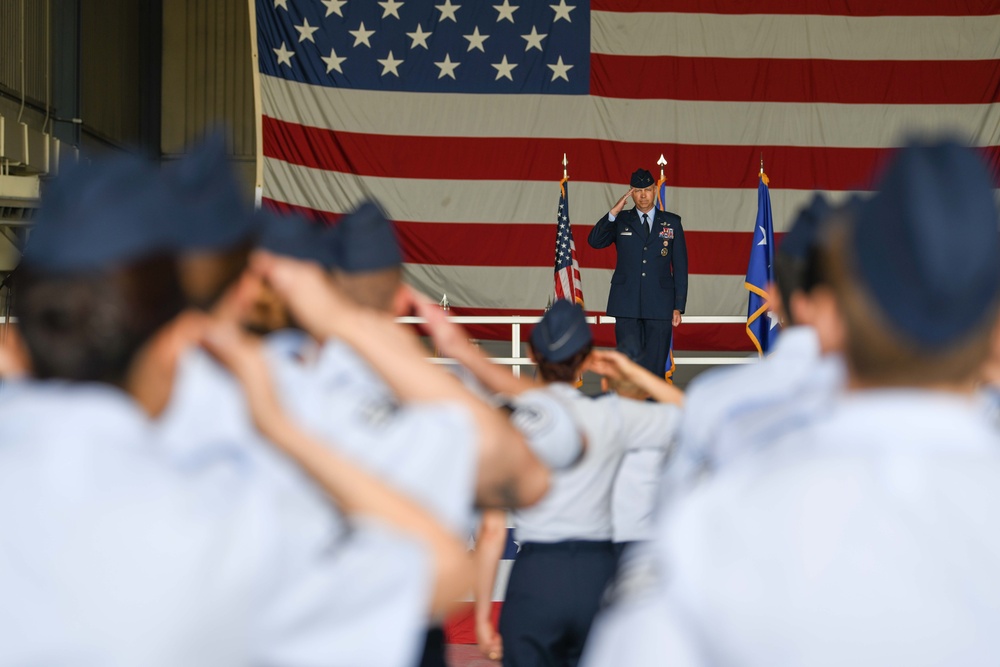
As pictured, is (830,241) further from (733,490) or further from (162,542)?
(162,542)

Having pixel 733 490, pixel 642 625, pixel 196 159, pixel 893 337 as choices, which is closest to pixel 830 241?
pixel 893 337

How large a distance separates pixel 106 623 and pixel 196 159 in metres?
0.49

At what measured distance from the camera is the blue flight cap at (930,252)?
33.7 inches

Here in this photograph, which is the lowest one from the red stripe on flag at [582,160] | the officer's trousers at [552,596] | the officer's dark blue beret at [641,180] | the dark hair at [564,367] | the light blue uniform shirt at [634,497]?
the officer's trousers at [552,596]

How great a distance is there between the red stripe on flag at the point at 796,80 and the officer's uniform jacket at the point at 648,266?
11.8ft

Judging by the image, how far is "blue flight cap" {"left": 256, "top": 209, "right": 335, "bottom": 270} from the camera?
1.50 meters

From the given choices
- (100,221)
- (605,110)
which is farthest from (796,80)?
(100,221)

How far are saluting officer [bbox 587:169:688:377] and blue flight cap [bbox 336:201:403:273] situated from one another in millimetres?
5604

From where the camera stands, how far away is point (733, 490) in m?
0.88

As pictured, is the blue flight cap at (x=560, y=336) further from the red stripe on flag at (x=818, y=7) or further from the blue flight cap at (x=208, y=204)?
the red stripe on flag at (x=818, y=7)

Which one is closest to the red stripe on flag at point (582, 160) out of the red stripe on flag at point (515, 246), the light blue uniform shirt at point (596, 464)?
the red stripe on flag at point (515, 246)

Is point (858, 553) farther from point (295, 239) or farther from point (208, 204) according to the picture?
point (295, 239)

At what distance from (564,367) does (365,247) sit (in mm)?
1272

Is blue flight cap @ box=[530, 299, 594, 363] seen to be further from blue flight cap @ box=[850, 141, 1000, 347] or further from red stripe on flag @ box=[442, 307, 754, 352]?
red stripe on flag @ box=[442, 307, 754, 352]
